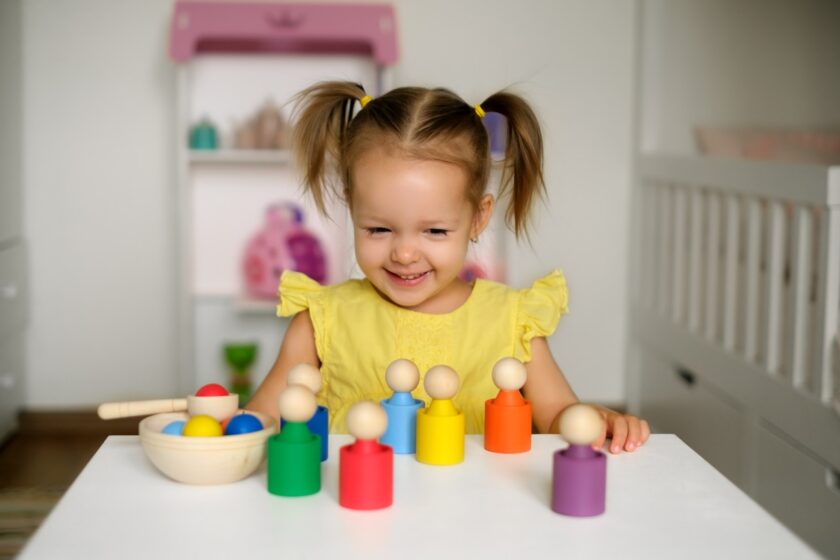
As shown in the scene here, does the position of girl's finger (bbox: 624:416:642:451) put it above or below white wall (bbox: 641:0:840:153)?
below

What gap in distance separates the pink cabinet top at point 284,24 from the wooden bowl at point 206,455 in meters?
2.02

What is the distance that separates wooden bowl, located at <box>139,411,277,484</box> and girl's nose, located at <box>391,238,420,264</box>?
0.37 m

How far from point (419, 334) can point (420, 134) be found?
11.3 inches

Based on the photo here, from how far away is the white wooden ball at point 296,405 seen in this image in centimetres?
85

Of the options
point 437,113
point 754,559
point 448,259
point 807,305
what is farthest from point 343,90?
point 807,305

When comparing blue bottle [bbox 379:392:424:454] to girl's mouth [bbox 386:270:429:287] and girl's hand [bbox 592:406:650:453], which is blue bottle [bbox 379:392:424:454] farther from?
girl's mouth [bbox 386:270:429:287]

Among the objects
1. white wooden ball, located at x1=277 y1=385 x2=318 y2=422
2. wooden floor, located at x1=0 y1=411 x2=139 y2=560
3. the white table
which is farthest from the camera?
wooden floor, located at x1=0 y1=411 x2=139 y2=560

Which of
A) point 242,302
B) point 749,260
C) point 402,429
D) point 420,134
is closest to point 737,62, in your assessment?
point 749,260

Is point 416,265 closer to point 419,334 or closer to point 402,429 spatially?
point 419,334

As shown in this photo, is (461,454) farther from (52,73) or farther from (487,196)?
(52,73)

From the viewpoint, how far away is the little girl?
1.24m

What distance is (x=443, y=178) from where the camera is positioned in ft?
4.06

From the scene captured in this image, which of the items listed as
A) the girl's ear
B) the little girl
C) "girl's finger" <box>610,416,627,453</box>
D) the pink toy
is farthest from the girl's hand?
the pink toy

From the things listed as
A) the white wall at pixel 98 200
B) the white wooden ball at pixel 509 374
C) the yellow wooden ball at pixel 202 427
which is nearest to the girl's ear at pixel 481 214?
the white wooden ball at pixel 509 374
